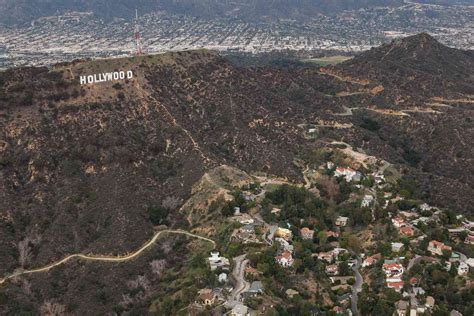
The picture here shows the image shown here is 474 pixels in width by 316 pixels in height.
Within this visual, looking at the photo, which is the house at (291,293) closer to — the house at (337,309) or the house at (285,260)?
the house at (337,309)

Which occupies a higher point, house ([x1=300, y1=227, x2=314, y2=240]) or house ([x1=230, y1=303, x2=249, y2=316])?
house ([x1=230, y1=303, x2=249, y2=316])

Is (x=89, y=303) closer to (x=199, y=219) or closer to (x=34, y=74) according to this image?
(x=199, y=219)

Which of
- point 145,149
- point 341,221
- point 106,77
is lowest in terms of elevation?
point 341,221

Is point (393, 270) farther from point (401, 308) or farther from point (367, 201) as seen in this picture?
point (367, 201)

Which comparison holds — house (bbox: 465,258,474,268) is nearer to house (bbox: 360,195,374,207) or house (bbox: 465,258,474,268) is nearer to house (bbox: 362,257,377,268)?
house (bbox: 362,257,377,268)

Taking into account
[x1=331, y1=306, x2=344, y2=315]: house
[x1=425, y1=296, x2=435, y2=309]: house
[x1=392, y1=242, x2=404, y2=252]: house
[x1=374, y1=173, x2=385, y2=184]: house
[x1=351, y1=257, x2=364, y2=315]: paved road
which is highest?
[x1=392, y1=242, x2=404, y2=252]: house

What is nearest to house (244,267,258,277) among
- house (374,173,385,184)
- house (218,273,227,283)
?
house (218,273,227,283)

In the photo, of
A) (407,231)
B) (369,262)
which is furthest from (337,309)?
(407,231)
